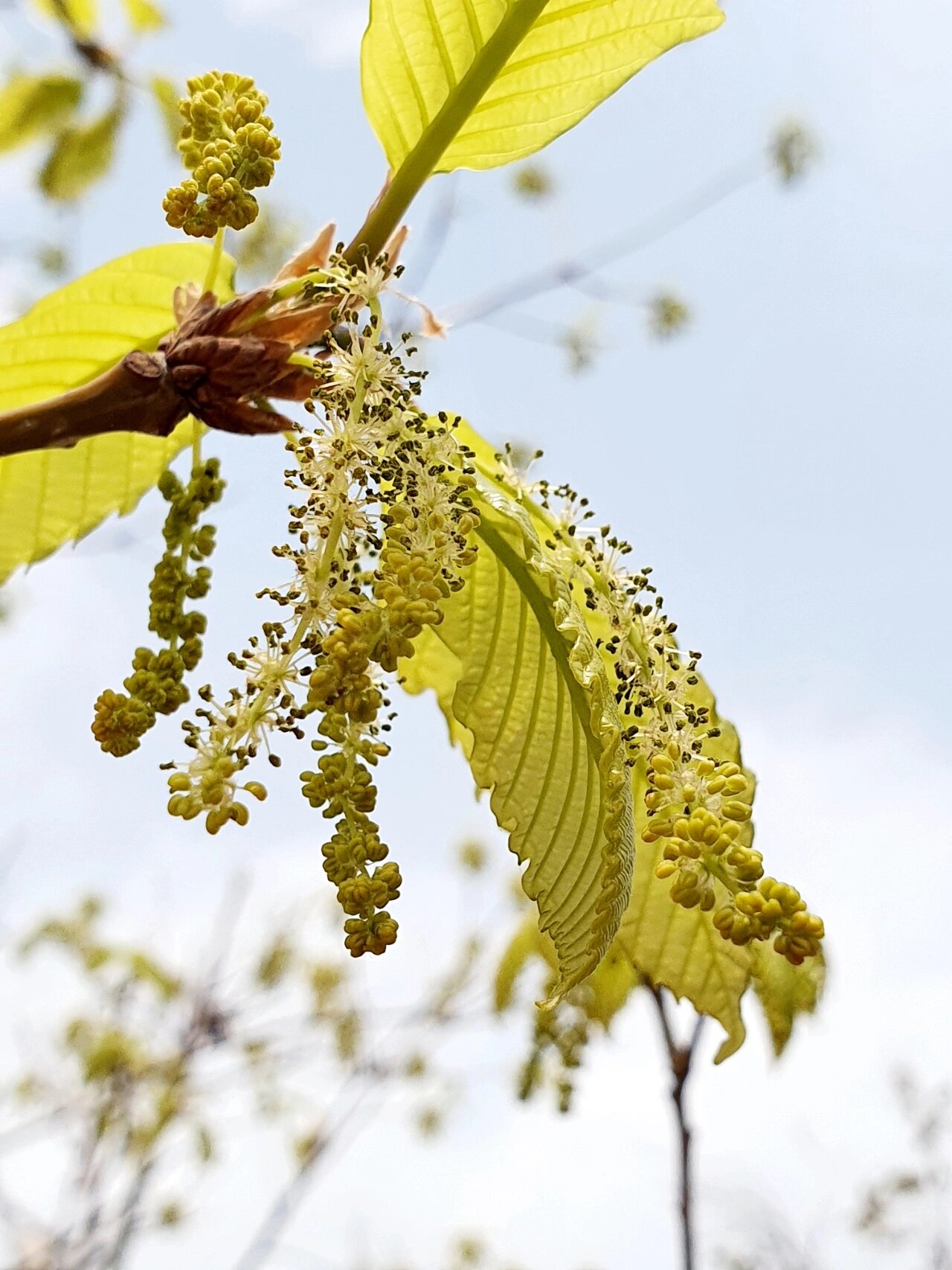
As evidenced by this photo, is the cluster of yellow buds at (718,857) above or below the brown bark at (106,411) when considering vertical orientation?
below

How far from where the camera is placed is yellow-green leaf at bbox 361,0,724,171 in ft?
3.51

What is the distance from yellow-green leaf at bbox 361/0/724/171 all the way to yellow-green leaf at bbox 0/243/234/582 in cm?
28

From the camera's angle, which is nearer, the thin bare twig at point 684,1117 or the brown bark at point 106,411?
the brown bark at point 106,411

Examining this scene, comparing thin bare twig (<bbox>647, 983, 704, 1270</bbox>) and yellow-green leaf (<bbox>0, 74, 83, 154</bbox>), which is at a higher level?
yellow-green leaf (<bbox>0, 74, 83, 154</bbox>)

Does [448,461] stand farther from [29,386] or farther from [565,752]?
[29,386]

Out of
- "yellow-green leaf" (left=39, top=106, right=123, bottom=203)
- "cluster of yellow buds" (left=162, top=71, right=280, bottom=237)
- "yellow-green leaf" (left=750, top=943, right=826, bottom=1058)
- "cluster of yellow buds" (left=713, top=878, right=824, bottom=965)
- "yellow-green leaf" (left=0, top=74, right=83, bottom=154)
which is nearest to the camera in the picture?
"cluster of yellow buds" (left=713, top=878, right=824, bottom=965)

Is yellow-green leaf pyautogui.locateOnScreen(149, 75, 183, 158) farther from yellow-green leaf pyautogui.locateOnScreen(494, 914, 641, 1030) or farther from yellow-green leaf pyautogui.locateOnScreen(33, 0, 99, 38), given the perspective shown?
yellow-green leaf pyautogui.locateOnScreen(494, 914, 641, 1030)

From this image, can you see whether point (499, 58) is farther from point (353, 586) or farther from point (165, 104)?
point (165, 104)

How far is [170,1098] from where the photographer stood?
5.04 metres

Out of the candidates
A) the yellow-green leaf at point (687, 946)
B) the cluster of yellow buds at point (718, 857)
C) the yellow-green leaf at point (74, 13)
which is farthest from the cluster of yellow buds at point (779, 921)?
the yellow-green leaf at point (74, 13)

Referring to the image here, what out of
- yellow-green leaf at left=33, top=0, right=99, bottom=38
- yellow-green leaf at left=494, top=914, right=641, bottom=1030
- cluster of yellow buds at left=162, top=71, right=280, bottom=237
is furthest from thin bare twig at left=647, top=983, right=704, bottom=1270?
yellow-green leaf at left=33, top=0, right=99, bottom=38

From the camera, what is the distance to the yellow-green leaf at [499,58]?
107cm

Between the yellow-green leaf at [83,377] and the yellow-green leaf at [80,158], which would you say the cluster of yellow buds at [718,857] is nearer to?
the yellow-green leaf at [83,377]

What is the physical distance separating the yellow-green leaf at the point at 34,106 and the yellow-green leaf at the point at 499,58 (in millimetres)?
1700
